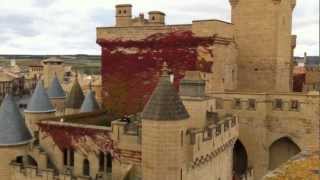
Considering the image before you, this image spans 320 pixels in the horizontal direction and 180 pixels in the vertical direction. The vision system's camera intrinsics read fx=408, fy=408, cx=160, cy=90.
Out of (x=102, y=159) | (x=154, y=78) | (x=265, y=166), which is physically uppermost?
(x=154, y=78)

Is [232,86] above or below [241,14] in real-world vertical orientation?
below

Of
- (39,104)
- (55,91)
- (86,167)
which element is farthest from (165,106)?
(55,91)

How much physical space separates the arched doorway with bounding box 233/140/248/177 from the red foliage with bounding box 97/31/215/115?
588 cm

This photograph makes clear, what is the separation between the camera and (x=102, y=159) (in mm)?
21375

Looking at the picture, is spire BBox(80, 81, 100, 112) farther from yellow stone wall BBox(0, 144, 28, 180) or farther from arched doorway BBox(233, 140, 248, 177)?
arched doorway BBox(233, 140, 248, 177)

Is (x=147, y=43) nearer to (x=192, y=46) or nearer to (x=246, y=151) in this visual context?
(x=192, y=46)

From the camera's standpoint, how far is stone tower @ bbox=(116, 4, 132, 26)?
1337 inches

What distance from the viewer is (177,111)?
1641 centimetres

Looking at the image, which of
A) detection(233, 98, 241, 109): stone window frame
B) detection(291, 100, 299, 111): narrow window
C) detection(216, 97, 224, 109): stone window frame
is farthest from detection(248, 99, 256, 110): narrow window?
detection(291, 100, 299, 111): narrow window

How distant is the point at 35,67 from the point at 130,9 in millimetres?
77115

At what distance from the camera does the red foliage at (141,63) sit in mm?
27562

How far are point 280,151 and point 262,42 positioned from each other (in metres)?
8.21

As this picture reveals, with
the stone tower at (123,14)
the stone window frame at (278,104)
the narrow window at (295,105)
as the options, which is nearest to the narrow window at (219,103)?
the stone window frame at (278,104)

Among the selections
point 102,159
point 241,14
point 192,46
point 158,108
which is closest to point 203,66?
point 192,46
